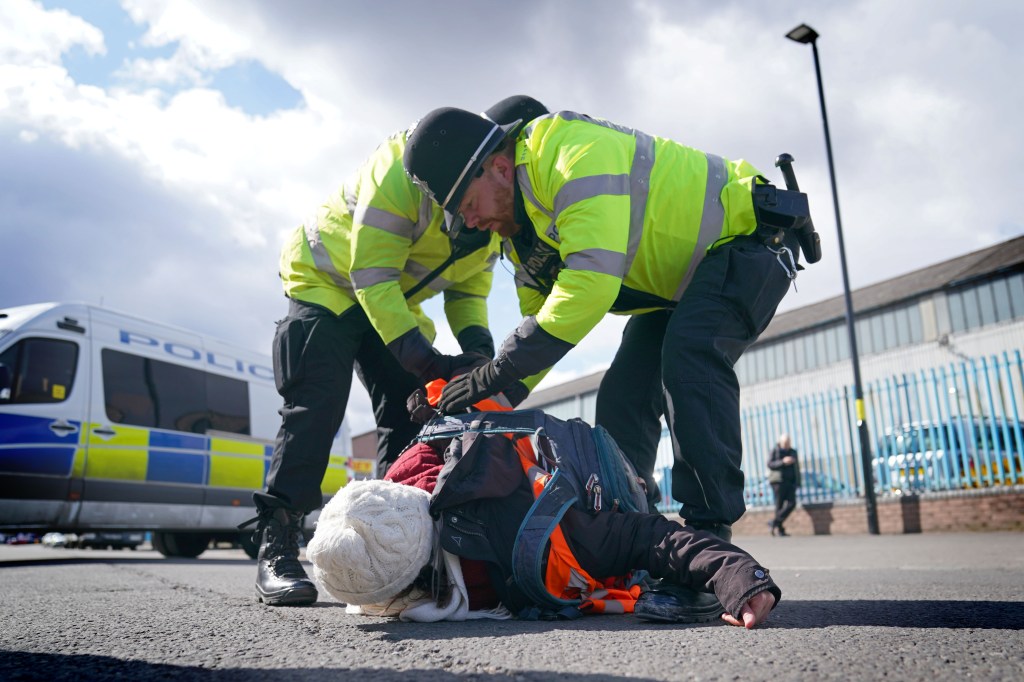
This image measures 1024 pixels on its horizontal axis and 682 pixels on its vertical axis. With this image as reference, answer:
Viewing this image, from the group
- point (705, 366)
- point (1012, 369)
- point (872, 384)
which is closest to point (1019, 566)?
point (705, 366)

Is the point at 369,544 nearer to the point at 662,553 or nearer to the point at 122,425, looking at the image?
the point at 662,553

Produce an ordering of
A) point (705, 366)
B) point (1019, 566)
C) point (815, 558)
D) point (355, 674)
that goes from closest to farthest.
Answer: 1. point (355, 674)
2. point (705, 366)
3. point (1019, 566)
4. point (815, 558)

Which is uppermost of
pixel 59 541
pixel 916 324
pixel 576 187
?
pixel 916 324

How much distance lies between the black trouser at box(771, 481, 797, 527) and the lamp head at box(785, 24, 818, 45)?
302 inches

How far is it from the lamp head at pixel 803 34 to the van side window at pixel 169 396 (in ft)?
35.4

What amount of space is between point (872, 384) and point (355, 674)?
1256cm

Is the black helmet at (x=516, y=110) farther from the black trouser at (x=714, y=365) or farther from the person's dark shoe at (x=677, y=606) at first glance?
the person's dark shoe at (x=677, y=606)

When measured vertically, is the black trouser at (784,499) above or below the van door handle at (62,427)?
below

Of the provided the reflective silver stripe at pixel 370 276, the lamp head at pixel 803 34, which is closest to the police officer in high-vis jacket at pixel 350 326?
the reflective silver stripe at pixel 370 276

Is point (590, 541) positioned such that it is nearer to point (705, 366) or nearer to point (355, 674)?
point (705, 366)

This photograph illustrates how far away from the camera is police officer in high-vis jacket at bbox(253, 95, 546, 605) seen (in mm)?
2863

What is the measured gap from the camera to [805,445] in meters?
13.1

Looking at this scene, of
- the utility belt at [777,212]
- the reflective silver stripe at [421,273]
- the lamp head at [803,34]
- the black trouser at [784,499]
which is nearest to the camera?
the utility belt at [777,212]

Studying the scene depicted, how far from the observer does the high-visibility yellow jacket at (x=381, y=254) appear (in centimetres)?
293
